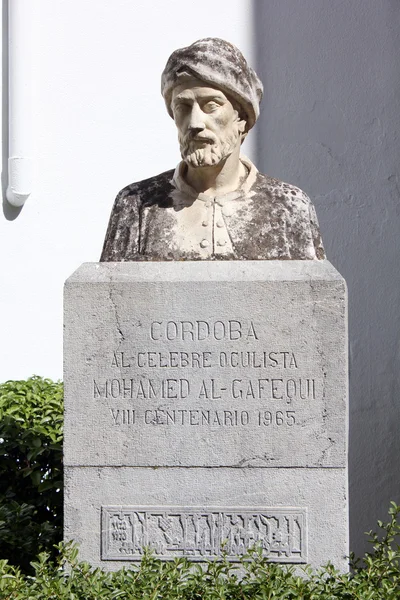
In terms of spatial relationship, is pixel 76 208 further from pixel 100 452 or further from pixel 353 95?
pixel 100 452

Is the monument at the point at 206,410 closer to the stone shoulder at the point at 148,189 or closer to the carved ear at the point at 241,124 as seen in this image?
the stone shoulder at the point at 148,189

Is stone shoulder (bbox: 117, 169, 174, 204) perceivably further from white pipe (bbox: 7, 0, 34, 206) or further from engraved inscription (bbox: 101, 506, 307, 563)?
white pipe (bbox: 7, 0, 34, 206)

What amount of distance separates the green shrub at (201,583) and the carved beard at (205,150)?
1.56m

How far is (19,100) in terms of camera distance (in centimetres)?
790

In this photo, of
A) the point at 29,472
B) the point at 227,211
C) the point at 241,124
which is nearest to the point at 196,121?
the point at 241,124

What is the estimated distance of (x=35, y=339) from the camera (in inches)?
317

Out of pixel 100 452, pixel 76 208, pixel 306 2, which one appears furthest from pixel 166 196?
pixel 306 2

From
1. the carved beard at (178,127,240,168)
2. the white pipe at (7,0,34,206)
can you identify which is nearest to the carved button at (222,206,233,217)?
the carved beard at (178,127,240,168)

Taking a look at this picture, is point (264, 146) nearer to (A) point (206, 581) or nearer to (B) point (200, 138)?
(B) point (200, 138)

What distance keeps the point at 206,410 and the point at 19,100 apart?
364 centimetres

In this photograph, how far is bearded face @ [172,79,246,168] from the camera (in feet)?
16.7

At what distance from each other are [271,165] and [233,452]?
145 inches

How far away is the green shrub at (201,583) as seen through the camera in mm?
4355

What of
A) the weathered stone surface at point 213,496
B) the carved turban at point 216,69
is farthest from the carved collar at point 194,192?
the weathered stone surface at point 213,496
